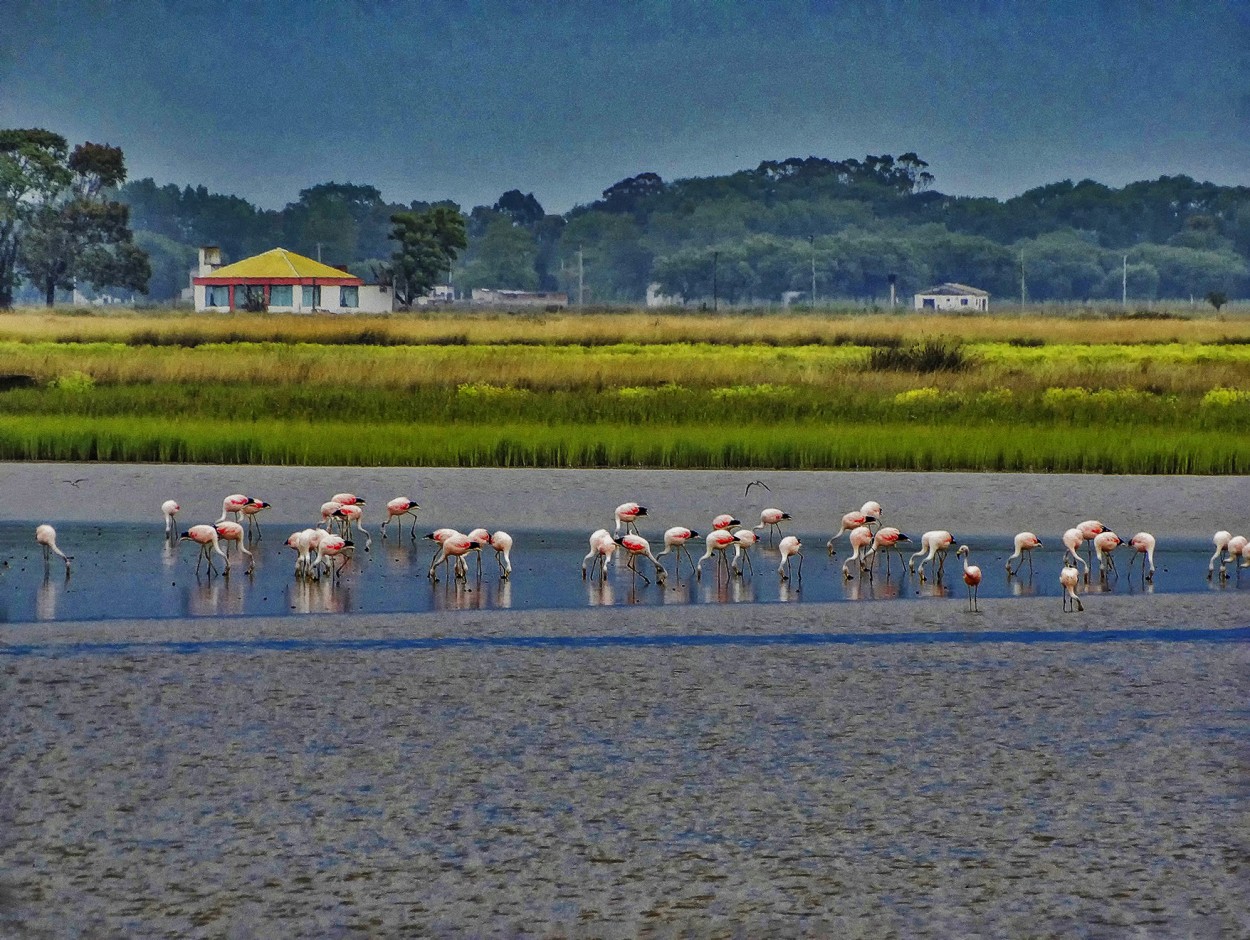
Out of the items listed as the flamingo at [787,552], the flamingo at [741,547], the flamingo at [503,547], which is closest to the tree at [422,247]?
the flamingo at [741,547]

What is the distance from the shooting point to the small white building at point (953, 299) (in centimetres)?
15725

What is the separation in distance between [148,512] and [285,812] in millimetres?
11568

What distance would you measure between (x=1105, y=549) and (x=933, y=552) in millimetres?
1178

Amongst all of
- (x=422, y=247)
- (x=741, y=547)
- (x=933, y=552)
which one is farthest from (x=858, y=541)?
(x=422, y=247)

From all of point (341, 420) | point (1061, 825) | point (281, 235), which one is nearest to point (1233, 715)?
point (1061, 825)

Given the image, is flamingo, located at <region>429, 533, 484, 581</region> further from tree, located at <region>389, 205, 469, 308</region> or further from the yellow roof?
tree, located at <region>389, 205, 469, 308</region>

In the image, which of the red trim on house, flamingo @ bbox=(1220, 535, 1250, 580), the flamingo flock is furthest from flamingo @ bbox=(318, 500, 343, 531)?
the red trim on house

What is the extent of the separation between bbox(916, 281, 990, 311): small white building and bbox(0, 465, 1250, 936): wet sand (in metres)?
148

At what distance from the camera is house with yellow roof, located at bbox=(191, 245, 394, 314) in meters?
104

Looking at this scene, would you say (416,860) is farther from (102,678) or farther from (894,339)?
(894,339)

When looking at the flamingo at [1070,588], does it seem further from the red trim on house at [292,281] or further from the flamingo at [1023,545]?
the red trim on house at [292,281]

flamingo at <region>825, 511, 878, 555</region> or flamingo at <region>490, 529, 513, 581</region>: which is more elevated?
flamingo at <region>825, 511, 878, 555</region>

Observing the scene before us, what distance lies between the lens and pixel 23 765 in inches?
288

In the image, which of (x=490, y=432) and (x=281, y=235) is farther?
(x=281, y=235)
